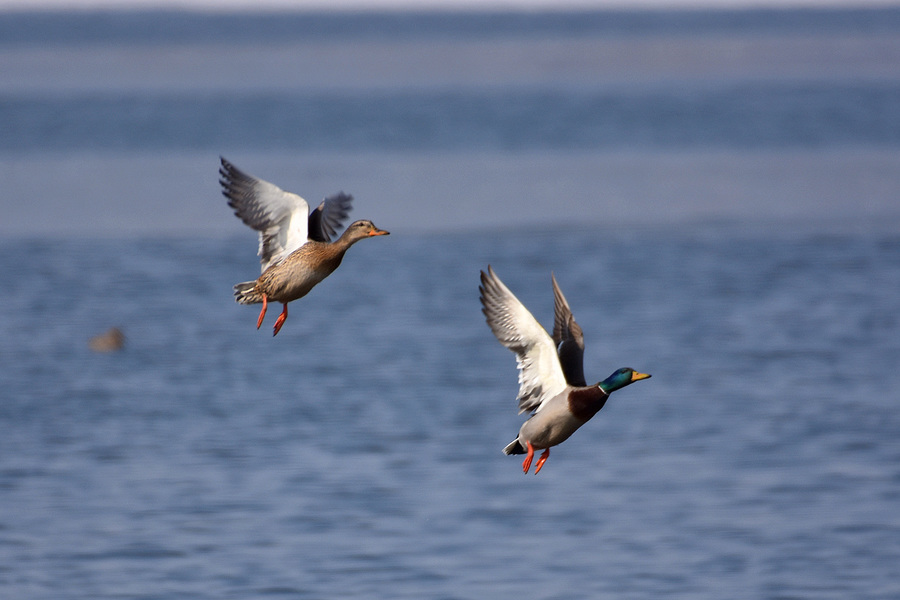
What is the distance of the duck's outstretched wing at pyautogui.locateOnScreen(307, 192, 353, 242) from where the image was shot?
332 inches

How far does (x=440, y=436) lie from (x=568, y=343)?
37.6 ft

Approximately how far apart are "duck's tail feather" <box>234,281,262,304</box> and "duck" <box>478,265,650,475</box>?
3.99ft

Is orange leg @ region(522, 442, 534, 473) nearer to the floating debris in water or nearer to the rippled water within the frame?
the rippled water

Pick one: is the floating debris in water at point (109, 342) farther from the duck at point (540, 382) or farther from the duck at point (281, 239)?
the duck at point (540, 382)

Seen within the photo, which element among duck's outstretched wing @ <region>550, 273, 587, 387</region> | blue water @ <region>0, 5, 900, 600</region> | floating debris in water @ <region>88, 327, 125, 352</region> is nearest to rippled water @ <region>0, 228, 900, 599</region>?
blue water @ <region>0, 5, 900, 600</region>

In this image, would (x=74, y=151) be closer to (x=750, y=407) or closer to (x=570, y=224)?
(x=570, y=224)

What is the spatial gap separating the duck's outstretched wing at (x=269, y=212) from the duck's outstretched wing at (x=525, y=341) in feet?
3.63

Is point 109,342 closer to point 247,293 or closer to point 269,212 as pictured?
point 269,212

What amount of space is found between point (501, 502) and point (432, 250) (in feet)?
52.9

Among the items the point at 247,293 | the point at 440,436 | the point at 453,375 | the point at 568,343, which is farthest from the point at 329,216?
→ the point at 453,375

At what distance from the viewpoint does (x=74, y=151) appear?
52.6 meters

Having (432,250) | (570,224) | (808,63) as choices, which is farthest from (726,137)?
(808,63)

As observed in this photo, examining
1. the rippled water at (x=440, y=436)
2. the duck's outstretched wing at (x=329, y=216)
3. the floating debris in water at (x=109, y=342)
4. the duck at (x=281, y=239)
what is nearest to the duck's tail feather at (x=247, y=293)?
the duck at (x=281, y=239)

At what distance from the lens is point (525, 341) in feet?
25.3
